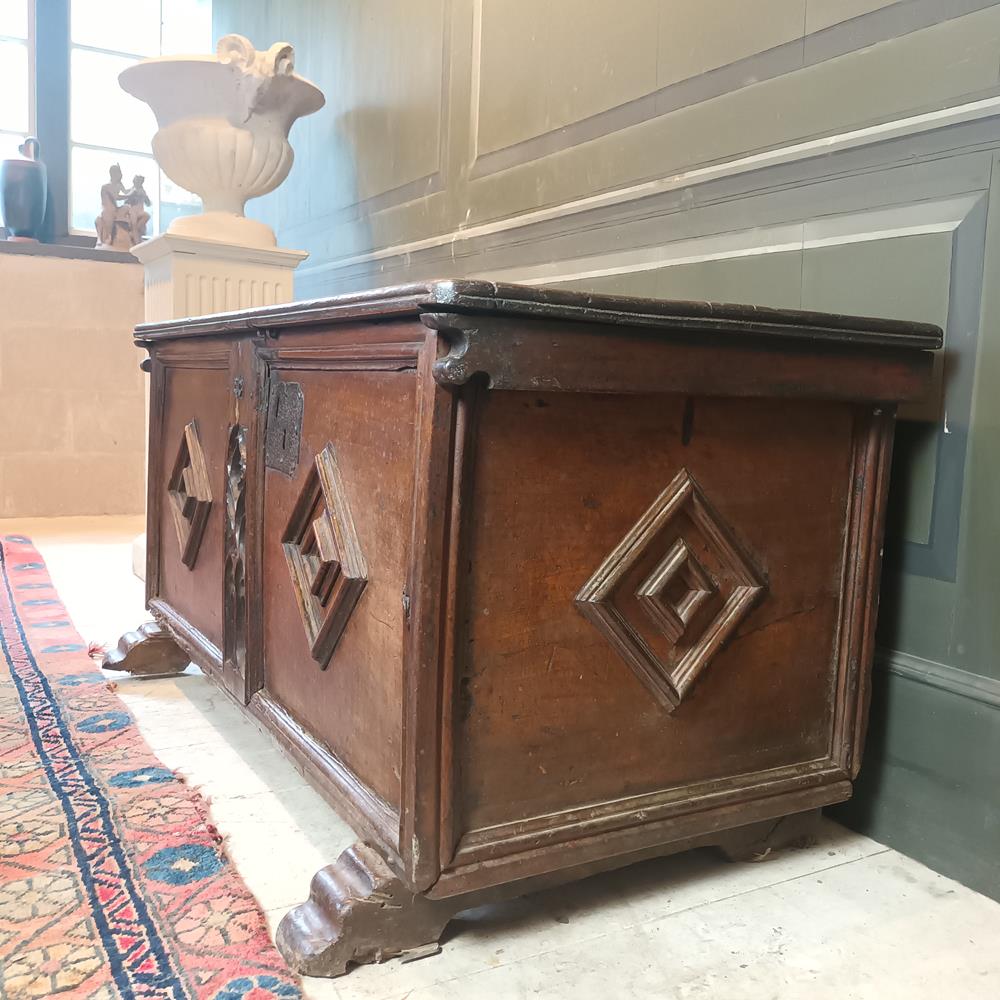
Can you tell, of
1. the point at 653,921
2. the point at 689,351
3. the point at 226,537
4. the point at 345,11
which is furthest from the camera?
the point at 345,11

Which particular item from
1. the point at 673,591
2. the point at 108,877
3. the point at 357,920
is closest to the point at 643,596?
the point at 673,591

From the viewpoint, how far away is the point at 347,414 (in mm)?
1159

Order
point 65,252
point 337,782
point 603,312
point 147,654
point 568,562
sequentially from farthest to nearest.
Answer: point 65,252, point 147,654, point 337,782, point 568,562, point 603,312

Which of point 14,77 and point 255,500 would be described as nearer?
point 255,500

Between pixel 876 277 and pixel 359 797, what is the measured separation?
39.4 inches

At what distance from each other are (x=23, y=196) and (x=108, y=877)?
387 cm

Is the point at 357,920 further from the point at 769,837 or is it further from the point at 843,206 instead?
the point at 843,206

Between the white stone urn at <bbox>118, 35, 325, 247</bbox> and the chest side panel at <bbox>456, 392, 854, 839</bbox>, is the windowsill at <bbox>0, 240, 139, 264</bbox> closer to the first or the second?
the white stone urn at <bbox>118, 35, 325, 247</bbox>

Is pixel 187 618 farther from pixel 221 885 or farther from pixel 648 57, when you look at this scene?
pixel 648 57

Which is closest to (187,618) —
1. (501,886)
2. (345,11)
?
(501,886)

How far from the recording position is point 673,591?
1.13 m

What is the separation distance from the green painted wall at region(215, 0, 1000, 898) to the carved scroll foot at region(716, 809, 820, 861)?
12cm

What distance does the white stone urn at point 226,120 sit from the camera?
106 inches

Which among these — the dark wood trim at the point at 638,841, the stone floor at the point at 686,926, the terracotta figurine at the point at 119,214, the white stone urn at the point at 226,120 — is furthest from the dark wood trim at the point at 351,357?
the terracotta figurine at the point at 119,214
